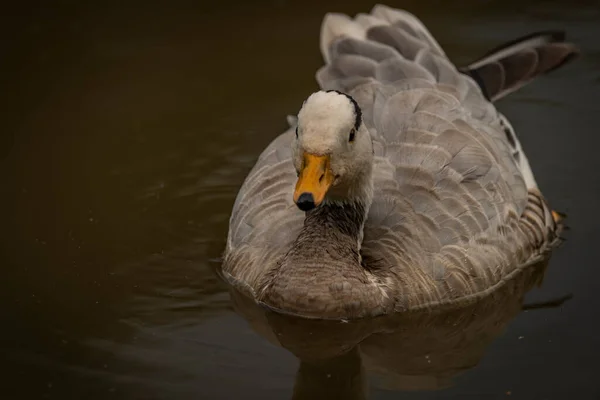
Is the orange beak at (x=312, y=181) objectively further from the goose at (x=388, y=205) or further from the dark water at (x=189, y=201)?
the dark water at (x=189, y=201)

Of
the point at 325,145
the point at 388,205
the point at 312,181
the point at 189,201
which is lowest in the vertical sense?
the point at 189,201

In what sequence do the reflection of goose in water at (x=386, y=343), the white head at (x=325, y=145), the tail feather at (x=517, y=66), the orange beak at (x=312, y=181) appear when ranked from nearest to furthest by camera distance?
the orange beak at (x=312, y=181) < the white head at (x=325, y=145) < the reflection of goose in water at (x=386, y=343) < the tail feather at (x=517, y=66)

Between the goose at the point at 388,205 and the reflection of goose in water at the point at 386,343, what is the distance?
0.34ft

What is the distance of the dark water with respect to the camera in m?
7.21

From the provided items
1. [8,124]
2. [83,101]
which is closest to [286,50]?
[83,101]

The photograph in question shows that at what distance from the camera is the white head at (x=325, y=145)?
22.9ft

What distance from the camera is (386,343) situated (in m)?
7.67

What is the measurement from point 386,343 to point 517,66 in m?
3.32

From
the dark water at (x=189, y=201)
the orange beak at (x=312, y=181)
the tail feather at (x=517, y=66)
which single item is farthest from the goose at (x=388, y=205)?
the tail feather at (x=517, y=66)

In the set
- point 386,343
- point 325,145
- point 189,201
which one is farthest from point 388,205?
point 189,201

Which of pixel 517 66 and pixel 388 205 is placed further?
pixel 517 66

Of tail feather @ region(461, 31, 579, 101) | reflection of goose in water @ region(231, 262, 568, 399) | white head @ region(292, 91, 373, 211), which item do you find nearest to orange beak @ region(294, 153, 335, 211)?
white head @ region(292, 91, 373, 211)

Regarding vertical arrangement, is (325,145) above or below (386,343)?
above

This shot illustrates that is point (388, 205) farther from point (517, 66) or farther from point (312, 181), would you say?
point (517, 66)
